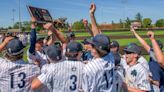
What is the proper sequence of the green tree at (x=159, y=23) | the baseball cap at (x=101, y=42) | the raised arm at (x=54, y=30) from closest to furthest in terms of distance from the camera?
1. the baseball cap at (x=101, y=42)
2. the raised arm at (x=54, y=30)
3. the green tree at (x=159, y=23)

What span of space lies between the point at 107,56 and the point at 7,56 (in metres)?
1.80

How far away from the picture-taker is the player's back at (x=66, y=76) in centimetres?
561

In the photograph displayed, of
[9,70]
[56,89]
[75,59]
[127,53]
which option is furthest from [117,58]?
[9,70]

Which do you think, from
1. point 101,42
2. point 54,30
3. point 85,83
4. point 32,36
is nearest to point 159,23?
point 54,30

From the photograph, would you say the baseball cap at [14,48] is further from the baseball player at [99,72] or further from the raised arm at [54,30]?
the baseball player at [99,72]

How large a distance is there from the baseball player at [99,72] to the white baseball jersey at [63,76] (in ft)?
1.03

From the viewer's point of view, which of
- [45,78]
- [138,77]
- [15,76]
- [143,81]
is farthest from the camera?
[138,77]

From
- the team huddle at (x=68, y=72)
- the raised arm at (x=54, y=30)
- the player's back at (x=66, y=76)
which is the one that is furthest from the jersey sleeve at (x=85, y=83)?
the raised arm at (x=54, y=30)

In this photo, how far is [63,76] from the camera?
5613 mm

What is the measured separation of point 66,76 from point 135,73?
1.80 m

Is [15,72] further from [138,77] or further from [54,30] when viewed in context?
[138,77]

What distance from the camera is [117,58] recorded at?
719cm

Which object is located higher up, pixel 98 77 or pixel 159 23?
pixel 98 77

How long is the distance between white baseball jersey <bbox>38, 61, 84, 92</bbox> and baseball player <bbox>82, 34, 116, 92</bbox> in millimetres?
315
